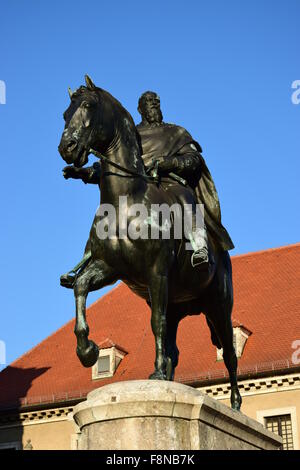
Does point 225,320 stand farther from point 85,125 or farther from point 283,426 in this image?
point 283,426

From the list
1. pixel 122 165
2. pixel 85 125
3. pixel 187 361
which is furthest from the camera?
pixel 187 361

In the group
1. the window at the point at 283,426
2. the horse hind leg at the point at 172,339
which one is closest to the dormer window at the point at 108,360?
the window at the point at 283,426

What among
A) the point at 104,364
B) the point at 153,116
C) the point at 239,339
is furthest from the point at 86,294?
the point at 104,364

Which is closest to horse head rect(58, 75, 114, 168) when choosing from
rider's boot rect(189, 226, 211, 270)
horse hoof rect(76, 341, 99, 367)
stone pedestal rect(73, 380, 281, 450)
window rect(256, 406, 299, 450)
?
rider's boot rect(189, 226, 211, 270)

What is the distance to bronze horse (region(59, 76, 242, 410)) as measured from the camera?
31.4ft

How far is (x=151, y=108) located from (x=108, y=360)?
76.9ft

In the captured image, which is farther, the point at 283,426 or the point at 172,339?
the point at 283,426

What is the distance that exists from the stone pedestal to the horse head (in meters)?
2.49

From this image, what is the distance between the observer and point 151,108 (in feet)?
36.5

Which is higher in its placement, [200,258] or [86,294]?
[200,258]

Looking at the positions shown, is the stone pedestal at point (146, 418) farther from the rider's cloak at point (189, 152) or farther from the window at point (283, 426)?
the window at point (283, 426)

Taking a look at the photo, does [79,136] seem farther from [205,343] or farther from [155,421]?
[205,343]
